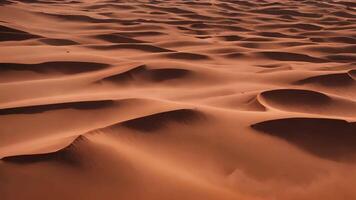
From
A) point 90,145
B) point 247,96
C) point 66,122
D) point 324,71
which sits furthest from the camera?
point 324,71

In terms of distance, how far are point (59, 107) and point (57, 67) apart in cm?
66

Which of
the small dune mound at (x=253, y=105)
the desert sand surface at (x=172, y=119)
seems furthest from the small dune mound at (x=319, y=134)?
the small dune mound at (x=253, y=105)

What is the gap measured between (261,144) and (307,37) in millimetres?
2726

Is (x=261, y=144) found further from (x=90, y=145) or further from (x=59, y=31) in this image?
(x=59, y=31)

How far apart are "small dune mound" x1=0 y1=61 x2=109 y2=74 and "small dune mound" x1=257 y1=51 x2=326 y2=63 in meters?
1.24

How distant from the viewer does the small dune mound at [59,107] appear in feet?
5.19

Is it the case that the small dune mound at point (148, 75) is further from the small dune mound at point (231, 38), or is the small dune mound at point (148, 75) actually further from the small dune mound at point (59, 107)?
the small dune mound at point (231, 38)

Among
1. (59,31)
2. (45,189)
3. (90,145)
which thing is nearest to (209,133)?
(90,145)

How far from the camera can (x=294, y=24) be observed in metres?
4.59

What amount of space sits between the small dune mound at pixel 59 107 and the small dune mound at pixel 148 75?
0.42 meters

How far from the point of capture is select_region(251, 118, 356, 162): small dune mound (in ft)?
4.69

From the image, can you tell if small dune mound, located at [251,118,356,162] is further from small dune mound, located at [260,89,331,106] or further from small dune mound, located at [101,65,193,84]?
small dune mound, located at [101,65,193,84]

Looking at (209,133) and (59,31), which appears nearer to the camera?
(209,133)

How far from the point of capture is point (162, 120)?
1534 mm
